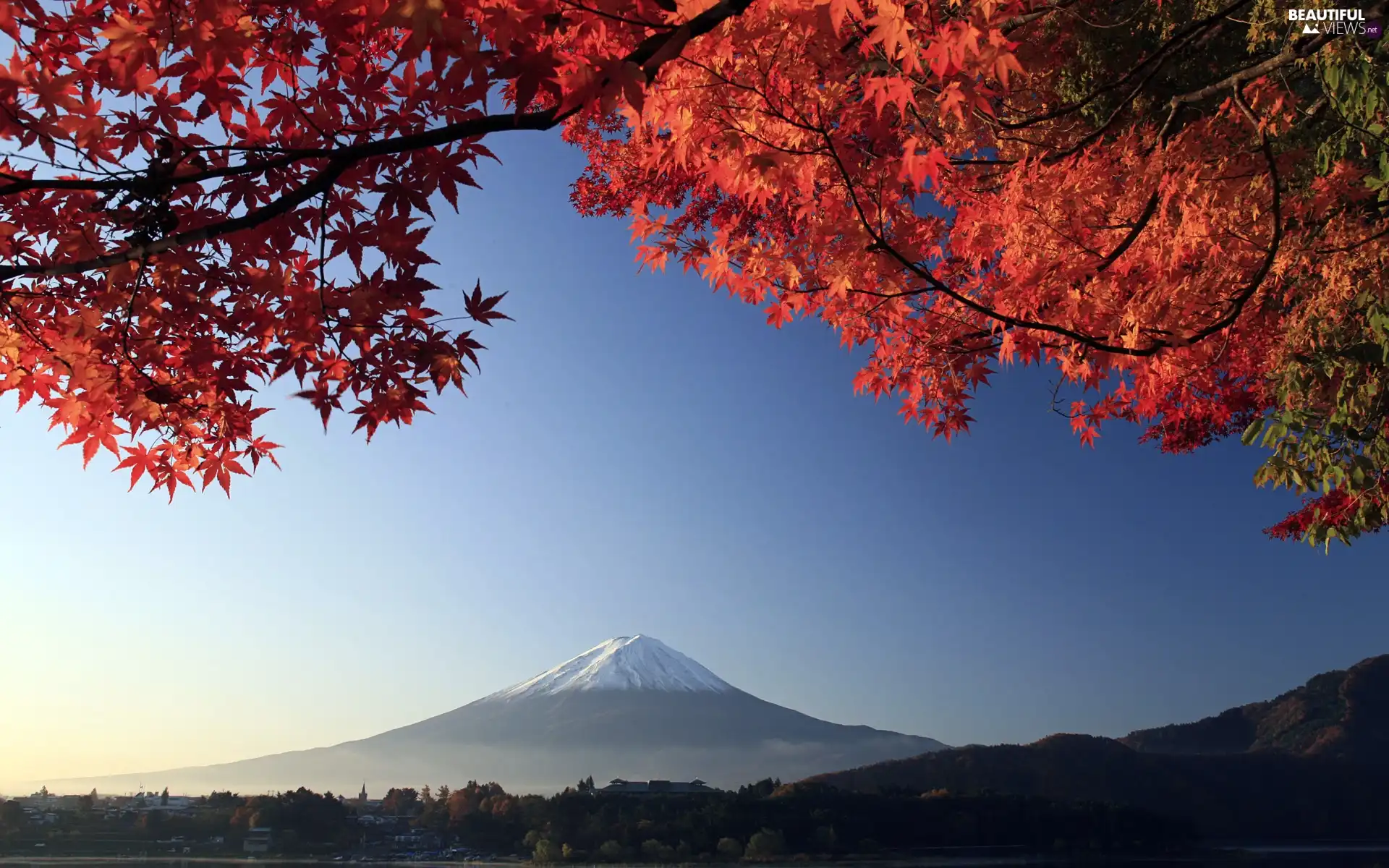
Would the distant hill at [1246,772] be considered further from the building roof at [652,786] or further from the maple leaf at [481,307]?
the maple leaf at [481,307]

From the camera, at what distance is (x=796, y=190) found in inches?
165

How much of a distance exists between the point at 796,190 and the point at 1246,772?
32.3 meters

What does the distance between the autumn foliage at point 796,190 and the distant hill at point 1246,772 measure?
21.9m

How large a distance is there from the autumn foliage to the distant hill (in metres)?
21.9

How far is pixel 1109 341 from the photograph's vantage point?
4605 mm

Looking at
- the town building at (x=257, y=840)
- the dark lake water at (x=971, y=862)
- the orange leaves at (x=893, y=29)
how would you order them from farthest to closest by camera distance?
the town building at (x=257, y=840)
the dark lake water at (x=971, y=862)
the orange leaves at (x=893, y=29)

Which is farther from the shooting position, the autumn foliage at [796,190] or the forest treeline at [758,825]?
the forest treeline at [758,825]

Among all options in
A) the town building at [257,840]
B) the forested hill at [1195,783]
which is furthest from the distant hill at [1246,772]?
the town building at [257,840]

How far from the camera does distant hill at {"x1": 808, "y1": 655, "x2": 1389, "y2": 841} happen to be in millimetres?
26219

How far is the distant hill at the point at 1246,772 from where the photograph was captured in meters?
26.2

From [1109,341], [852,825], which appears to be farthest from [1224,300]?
[852,825]

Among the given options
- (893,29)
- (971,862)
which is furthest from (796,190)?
(971,862)

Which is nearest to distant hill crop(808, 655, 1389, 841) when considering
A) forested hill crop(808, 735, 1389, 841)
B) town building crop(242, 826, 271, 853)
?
forested hill crop(808, 735, 1389, 841)

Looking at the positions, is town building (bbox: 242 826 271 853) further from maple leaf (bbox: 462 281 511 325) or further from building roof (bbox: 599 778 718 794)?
maple leaf (bbox: 462 281 511 325)
